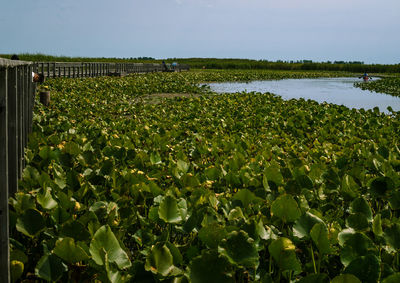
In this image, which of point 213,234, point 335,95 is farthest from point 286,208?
point 335,95

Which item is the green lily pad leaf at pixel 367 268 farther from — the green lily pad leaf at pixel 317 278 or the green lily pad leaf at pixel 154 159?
the green lily pad leaf at pixel 154 159

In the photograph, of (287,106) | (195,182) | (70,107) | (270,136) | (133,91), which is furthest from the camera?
(133,91)

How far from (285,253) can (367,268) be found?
1.11ft

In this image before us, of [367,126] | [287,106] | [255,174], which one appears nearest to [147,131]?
[255,174]

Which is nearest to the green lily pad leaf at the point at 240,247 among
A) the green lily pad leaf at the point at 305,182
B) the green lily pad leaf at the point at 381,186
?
the green lily pad leaf at the point at 305,182

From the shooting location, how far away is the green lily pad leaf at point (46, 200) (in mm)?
1988

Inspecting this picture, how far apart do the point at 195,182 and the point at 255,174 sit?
2.05 feet

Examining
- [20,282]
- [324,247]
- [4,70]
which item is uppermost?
[4,70]

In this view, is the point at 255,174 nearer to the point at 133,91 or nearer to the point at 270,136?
the point at 270,136

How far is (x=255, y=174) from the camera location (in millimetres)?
3129

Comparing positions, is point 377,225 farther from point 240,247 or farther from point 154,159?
point 154,159

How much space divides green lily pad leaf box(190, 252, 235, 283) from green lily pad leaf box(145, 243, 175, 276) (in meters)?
0.12

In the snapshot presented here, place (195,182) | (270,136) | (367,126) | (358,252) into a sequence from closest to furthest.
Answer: (358,252)
(195,182)
(270,136)
(367,126)

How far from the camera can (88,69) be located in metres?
24.9
